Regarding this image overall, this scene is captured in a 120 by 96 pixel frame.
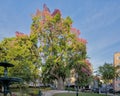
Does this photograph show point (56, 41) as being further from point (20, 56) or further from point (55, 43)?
point (20, 56)

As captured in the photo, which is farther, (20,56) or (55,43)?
(55,43)

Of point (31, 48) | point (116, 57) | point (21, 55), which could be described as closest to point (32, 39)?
point (31, 48)

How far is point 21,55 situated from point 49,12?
13703 millimetres

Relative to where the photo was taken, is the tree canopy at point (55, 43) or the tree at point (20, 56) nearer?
the tree at point (20, 56)

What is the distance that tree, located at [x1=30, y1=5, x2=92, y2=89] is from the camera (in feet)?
174

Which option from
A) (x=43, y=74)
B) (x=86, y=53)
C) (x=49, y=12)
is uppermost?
(x=49, y=12)

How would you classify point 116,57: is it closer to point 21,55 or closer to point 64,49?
point 64,49

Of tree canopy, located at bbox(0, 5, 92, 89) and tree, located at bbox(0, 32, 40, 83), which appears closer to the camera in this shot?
tree, located at bbox(0, 32, 40, 83)

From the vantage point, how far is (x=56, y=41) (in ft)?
176

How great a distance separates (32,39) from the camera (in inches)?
2067

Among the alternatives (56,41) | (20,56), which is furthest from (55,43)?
(20,56)

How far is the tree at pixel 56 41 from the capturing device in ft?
174

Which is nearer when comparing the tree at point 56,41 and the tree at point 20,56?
the tree at point 20,56

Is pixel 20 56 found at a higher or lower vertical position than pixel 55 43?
lower
